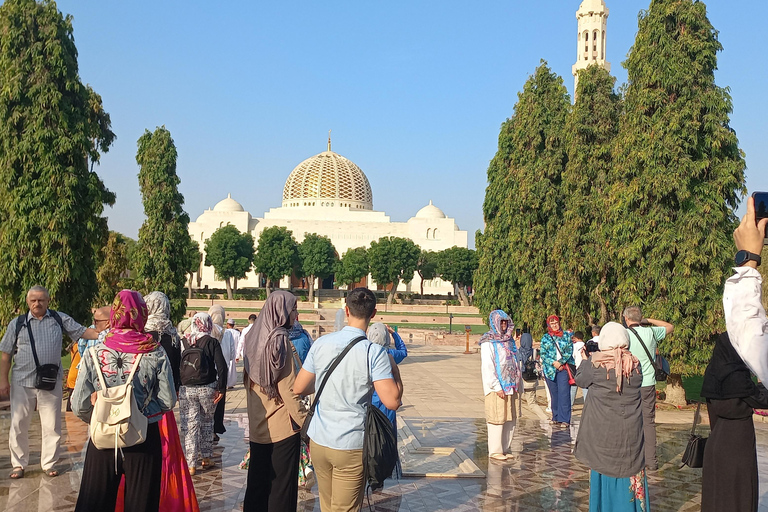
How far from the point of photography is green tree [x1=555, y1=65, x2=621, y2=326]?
1256 cm

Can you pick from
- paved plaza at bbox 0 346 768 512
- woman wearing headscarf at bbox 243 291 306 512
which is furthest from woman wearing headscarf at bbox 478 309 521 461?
woman wearing headscarf at bbox 243 291 306 512

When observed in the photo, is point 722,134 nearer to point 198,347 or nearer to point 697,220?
point 697,220

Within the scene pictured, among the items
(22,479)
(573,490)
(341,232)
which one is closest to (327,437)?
(573,490)

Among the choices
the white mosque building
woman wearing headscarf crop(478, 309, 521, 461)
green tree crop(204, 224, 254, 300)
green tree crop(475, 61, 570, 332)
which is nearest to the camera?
woman wearing headscarf crop(478, 309, 521, 461)

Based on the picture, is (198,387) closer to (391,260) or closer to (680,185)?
(680,185)

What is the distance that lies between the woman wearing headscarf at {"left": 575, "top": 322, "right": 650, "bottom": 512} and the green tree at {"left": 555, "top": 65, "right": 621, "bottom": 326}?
8729mm

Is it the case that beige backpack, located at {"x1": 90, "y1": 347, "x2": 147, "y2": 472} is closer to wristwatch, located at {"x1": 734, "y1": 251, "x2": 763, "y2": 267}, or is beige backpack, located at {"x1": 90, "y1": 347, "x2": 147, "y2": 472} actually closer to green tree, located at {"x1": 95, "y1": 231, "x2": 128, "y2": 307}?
wristwatch, located at {"x1": 734, "y1": 251, "x2": 763, "y2": 267}

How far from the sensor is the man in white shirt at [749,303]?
287 centimetres

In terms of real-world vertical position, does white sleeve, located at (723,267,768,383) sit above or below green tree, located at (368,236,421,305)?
below

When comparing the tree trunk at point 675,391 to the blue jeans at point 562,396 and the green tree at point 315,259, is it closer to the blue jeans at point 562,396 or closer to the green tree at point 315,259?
the blue jeans at point 562,396

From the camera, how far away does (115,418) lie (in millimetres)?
3213

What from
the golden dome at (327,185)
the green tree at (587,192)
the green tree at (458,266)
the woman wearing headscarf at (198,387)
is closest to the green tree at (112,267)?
the green tree at (587,192)

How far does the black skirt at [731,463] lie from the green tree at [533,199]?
10318mm

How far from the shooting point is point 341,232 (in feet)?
194
